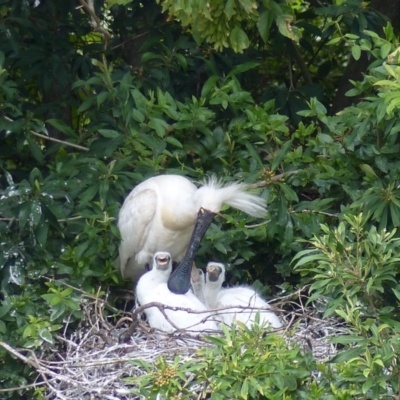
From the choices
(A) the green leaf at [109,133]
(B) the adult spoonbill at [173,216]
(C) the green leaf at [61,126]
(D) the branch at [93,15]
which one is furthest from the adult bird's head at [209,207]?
(D) the branch at [93,15]

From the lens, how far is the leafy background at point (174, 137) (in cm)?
714

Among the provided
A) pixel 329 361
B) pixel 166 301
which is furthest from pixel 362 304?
pixel 166 301

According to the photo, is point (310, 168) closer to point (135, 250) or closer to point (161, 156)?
point (161, 156)

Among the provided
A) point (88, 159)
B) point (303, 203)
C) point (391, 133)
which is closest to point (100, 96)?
point (88, 159)

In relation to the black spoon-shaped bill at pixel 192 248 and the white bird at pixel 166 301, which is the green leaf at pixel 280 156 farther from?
the white bird at pixel 166 301

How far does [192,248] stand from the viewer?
799 cm

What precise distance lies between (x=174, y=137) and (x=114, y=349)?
1721 millimetres

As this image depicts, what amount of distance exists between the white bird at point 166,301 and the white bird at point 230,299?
92 millimetres

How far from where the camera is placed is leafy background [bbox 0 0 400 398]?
7137mm

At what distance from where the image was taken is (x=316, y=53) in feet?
31.4

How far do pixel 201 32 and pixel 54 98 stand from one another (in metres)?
2.18

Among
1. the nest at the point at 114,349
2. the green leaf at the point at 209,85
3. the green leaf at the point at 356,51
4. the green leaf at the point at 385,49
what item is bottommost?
the nest at the point at 114,349

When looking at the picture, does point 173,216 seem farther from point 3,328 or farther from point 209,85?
point 3,328

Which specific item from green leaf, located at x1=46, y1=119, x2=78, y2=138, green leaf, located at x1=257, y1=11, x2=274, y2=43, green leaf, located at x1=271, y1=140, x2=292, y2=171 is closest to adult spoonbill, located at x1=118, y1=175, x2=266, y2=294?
green leaf, located at x1=271, y1=140, x2=292, y2=171
